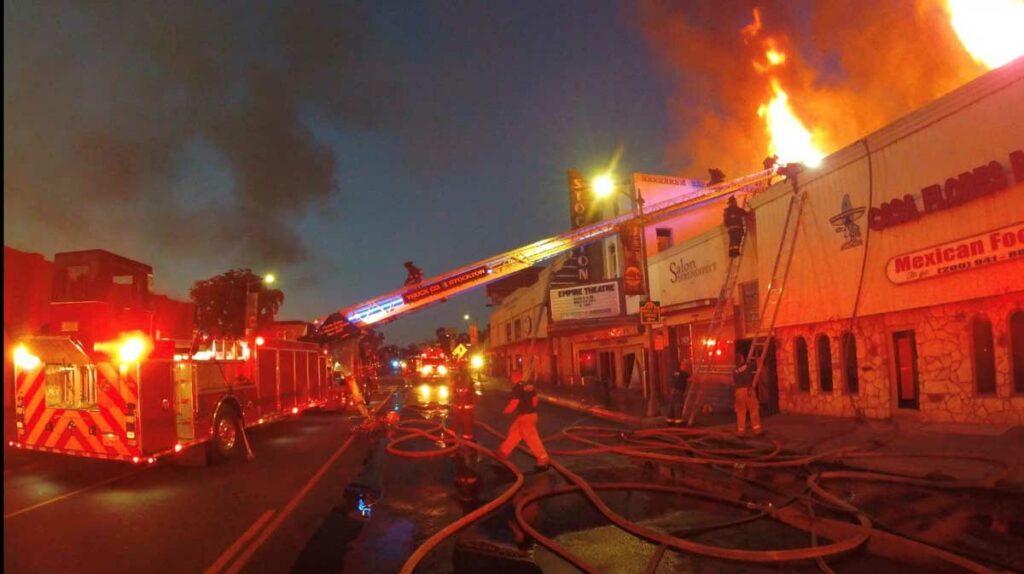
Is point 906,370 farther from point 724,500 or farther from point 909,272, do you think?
point 724,500

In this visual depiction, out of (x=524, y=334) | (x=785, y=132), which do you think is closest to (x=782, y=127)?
(x=785, y=132)

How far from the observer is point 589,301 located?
27.5 m

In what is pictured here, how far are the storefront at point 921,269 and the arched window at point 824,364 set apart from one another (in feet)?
0.08

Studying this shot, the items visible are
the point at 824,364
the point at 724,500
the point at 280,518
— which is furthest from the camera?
the point at 824,364

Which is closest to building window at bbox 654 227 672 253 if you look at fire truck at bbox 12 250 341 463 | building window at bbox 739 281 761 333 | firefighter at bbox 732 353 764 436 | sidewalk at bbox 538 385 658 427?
sidewalk at bbox 538 385 658 427

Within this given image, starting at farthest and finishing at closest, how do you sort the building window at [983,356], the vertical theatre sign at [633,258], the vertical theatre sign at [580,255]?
the vertical theatre sign at [580,255], the vertical theatre sign at [633,258], the building window at [983,356]

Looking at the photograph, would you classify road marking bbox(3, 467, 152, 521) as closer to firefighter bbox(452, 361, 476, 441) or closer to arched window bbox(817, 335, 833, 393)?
firefighter bbox(452, 361, 476, 441)

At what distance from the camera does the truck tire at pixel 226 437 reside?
11.4 meters

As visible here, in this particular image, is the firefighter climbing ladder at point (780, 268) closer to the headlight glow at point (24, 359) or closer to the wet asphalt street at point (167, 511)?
the wet asphalt street at point (167, 511)

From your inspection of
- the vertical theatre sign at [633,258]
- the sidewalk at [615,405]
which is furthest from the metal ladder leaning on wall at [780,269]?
the vertical theatre sign at [633,258]

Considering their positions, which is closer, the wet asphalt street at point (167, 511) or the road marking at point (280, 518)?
the road marking at point (280, 518)

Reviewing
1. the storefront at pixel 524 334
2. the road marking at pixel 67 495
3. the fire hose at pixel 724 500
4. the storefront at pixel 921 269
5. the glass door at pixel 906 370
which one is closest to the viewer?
the fire hose at pixel 724 500

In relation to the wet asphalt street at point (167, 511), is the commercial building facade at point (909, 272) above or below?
above

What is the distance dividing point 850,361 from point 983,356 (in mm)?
2970
